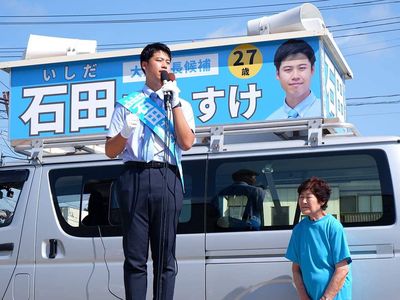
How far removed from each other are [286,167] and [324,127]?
1.58 ft

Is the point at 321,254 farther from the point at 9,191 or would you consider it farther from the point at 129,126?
the point at 9,191

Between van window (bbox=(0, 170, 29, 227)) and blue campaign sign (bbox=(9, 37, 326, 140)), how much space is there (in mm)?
328

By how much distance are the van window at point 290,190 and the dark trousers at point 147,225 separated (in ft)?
4.39

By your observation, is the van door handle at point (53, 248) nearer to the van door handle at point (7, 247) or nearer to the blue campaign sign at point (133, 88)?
the van door handle at point (7, 247)

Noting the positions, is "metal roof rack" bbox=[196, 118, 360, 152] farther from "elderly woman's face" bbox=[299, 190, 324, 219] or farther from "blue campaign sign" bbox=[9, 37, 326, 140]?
"elderly woman's face" bbox=[299, 190, 324, 219]

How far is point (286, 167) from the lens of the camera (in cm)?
451

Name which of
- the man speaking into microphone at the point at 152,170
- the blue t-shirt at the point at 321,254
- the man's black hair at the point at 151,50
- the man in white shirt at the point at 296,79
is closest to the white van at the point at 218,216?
the man in white shirt at the point at 296,79

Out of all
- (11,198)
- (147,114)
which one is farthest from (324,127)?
(11,198)

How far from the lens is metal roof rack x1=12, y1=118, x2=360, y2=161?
453 cm

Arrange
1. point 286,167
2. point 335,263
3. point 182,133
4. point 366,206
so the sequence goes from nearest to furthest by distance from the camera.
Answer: point 182,133 → point 335,263 → point 366,206 → point 286,167

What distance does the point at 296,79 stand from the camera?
182 inches

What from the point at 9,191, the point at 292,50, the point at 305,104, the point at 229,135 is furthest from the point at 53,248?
the point at 292,50

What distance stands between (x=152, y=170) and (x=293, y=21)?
2170 millimetres

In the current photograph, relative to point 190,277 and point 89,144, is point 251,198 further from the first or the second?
point 89,144
